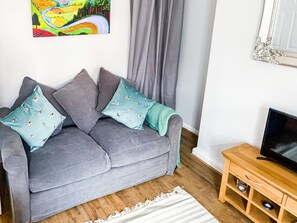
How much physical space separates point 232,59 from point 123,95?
106 cm

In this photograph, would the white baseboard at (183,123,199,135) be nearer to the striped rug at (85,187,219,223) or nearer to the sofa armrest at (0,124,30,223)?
the striped rug at (85,187,219,223)

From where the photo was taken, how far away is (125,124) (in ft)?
8.87

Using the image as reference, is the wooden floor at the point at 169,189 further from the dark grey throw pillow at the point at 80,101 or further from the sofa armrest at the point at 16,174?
the dark grey throw pillow at the point at 80,101

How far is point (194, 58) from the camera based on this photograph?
3.55 m

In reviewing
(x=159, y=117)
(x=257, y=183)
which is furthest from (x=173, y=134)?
(x=257, y=183)

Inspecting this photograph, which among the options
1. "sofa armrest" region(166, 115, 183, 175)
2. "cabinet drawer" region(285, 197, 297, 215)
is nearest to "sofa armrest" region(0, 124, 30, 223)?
"sofa armrest" region(166, 115, 183, 175)

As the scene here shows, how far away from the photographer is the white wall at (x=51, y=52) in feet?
8.24

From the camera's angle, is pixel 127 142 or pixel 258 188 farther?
pixel 127 142

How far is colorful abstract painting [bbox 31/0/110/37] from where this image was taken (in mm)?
2588

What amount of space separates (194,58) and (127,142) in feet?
5.19

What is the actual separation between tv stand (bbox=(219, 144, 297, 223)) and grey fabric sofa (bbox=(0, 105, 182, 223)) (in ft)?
1.92

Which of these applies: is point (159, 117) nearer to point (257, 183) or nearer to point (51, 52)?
point (257, 183)

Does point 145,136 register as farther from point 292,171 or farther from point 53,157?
point 292,171

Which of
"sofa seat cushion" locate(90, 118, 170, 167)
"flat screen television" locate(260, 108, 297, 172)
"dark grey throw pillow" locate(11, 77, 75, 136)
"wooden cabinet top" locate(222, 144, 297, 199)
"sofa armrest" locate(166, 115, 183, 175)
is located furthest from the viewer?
"sofa armrest" locate(166, 115, 183, 175)
